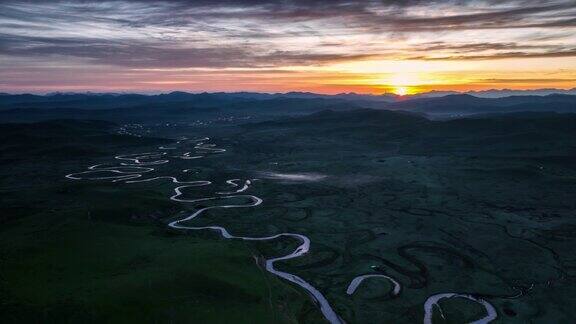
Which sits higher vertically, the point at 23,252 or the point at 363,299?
the point at 23,252

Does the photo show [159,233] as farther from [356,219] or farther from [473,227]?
[473,227]

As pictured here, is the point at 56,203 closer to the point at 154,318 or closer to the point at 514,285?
the point at 154,318

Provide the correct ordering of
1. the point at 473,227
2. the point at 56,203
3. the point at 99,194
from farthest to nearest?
the point at 99,194
the point at 56,203
the point at 473,227

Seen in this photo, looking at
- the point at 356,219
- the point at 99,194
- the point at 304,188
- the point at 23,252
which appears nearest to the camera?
the point at 23,252

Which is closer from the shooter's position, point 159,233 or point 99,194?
point 159,233

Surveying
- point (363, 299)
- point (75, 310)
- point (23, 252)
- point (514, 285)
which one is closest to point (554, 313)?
point (514, 285)

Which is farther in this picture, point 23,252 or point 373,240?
point 373,240

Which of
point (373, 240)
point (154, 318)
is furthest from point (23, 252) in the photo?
point (373, 240)

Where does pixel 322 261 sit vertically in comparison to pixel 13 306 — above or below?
below

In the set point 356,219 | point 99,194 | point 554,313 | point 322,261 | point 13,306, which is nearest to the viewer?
Result: point 13,306
